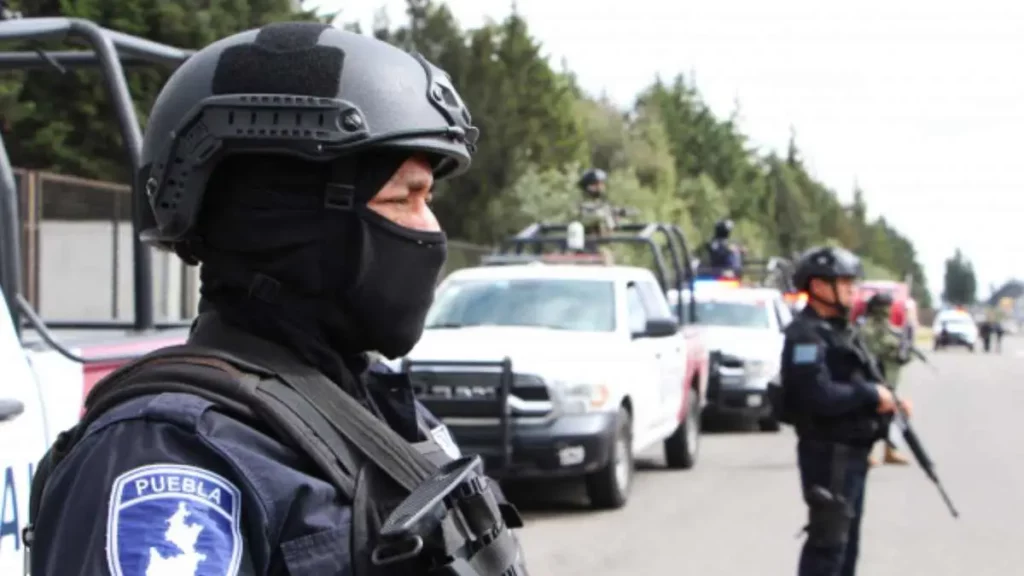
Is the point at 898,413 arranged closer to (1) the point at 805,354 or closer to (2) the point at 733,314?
(1) the point at 805,354

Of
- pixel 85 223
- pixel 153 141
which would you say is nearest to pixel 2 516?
pixel 153 141

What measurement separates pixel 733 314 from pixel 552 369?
8.80 m

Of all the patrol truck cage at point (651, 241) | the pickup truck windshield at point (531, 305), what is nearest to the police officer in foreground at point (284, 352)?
the pickup truck windshield at point (531, 305)

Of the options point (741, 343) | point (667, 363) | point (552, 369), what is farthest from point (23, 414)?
point (741, 343)

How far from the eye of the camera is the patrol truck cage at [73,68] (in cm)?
462

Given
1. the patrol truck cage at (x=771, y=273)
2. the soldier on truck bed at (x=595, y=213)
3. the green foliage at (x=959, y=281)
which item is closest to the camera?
the soldier on truck bed at (x=595, y=213)

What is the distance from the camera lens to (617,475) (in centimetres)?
1095

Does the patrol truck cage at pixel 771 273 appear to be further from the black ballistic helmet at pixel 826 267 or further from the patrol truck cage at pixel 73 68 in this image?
the patrol truck cage at pixel 73 68

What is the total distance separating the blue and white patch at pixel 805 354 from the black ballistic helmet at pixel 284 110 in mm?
4468

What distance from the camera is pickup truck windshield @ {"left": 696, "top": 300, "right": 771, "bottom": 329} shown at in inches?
741

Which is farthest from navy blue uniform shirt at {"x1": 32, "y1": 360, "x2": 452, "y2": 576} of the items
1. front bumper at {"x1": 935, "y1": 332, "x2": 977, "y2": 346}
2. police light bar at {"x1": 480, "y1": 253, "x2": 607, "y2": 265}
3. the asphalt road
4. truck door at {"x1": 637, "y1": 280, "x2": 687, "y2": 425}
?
front bumper at {"x1": 935, "y1": 332, "x2": 977, "y2": 346}

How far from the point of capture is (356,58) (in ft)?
6.43

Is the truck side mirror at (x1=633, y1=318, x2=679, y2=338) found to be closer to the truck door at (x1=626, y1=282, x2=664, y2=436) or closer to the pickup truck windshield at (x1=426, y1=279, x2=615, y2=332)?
the truck door at (x1=626, y1=282, x2=664, y2=436)

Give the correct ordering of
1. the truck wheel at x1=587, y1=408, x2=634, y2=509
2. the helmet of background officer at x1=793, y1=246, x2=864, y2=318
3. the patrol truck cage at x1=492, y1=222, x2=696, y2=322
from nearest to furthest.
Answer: the helmet of background officer at x1=793, y1=246, x2=864, y2=318
the truck wheel at x1=587, y1=408, x2=634, y2=509
the patrol truck cage at x1=492, y1=222, x2=696, y2=322
